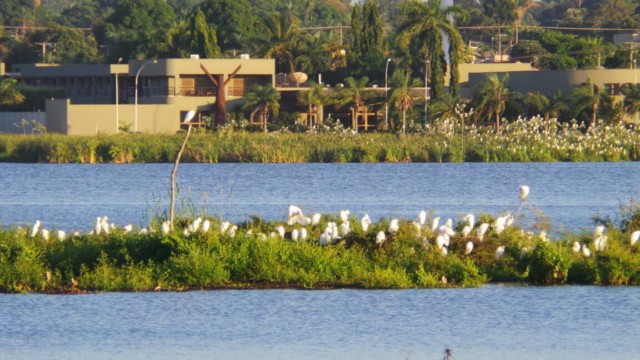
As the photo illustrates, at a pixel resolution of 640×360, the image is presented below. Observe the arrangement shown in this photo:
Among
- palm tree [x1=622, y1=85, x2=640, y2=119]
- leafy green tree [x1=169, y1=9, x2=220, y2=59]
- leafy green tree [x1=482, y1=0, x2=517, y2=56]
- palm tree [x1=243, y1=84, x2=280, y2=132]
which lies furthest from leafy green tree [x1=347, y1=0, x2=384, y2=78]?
leafy green tree [x1=482, y1=0, x2=517, y2=56]

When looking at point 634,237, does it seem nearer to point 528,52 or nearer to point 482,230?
point 482,230

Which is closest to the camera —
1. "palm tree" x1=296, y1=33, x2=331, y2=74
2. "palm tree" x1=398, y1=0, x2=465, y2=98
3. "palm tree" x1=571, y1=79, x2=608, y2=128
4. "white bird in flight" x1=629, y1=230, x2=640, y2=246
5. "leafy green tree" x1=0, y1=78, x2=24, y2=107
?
"white bird in flight" x1=629, y1=230, x2=640, y2=246

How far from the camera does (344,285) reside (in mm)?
23734

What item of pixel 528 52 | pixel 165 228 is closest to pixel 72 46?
pixel 528 52

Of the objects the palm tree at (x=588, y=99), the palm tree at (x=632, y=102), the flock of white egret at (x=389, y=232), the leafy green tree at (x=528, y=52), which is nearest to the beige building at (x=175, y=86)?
the palm tree at (x=632, y=102)

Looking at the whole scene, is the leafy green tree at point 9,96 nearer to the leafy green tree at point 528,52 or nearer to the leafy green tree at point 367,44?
the leafy green tree at point 367,44

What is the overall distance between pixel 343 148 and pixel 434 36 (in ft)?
61.4

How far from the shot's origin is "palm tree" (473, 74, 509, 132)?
84000 millimetres

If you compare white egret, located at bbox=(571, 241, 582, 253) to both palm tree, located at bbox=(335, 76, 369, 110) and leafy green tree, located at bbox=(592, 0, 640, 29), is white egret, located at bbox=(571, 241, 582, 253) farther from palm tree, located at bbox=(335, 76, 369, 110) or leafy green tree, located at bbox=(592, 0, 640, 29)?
leafy green tree, located at bbox=(592, 0, 640, 29)

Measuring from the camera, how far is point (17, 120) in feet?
298

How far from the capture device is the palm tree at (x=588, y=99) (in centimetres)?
8281

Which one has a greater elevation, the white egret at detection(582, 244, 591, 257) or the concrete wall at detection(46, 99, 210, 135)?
the concrete wall at detection(46, 99, 210, 135)

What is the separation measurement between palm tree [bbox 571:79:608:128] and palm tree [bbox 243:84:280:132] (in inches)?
689

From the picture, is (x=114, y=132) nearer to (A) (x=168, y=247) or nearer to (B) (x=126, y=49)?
(B) (x=126, y=49)
